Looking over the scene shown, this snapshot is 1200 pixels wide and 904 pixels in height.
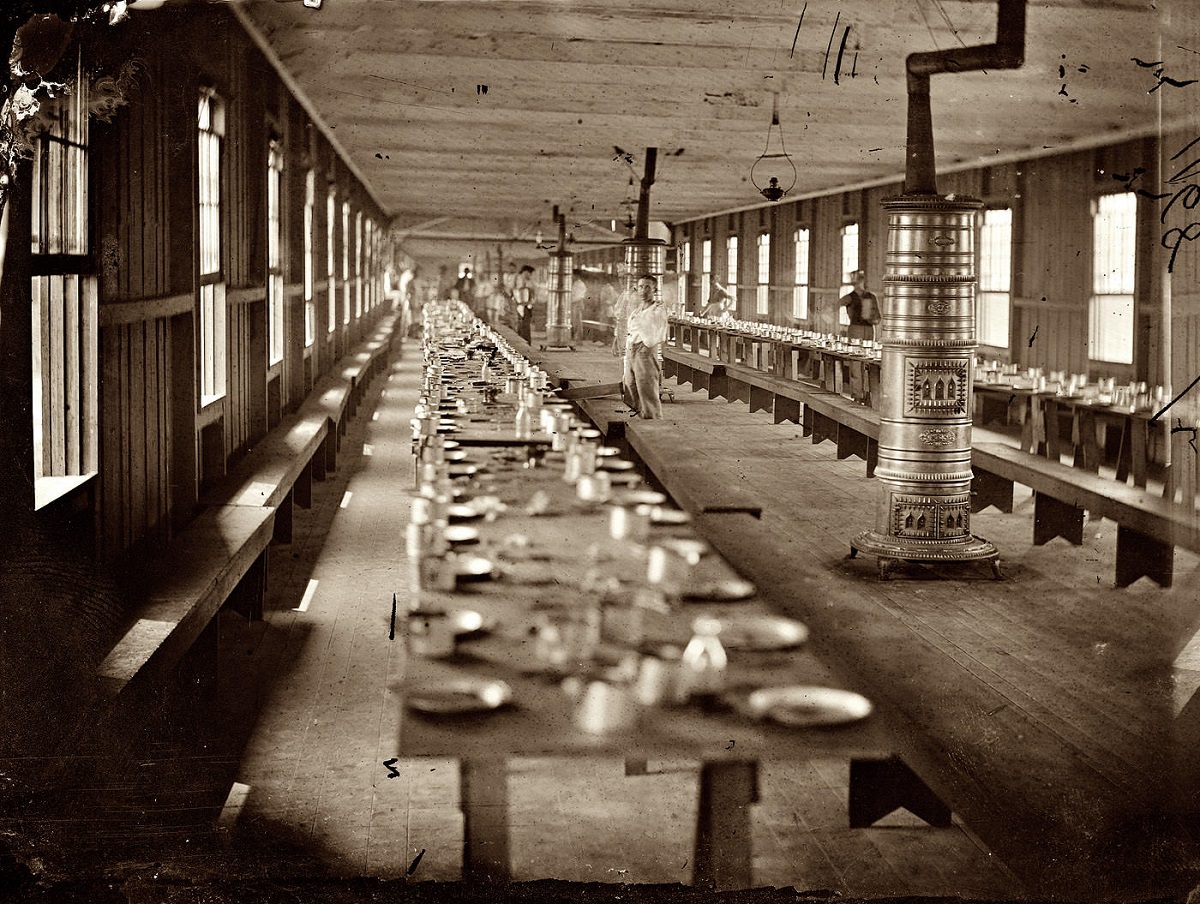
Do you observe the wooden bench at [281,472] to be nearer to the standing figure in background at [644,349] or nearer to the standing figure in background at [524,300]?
the standing figure in background at [644,349]

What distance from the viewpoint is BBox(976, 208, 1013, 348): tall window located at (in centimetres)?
1363

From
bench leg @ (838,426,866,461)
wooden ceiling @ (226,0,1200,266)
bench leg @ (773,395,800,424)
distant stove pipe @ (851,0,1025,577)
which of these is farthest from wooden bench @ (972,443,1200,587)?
bench leg @ (773,395,800,424)

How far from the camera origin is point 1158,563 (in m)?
7.25

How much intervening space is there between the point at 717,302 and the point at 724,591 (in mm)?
16197

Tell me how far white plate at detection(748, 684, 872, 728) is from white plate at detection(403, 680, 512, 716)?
0.92 metres

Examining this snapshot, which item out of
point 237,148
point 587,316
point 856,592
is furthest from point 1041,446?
point 587,316

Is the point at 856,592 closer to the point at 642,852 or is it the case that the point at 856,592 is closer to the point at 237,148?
the point at 642,852

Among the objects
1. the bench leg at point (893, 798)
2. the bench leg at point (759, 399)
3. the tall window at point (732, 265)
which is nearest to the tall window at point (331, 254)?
the bench leg at point (759, 399)

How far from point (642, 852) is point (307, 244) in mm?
10038

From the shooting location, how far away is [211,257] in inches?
278

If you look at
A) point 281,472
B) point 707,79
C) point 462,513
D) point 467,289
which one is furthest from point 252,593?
point 467,289

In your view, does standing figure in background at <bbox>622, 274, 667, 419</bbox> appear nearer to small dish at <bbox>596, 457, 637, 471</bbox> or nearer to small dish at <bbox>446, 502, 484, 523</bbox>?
small dish at <bbox>596, 457, 637, 471</bbox>

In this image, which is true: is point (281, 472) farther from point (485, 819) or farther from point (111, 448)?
point (485, 819)

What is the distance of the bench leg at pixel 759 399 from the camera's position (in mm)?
15578
